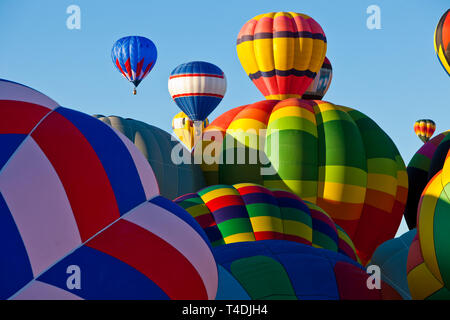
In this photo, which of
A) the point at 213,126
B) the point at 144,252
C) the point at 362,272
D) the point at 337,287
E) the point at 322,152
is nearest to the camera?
the point at 144,252

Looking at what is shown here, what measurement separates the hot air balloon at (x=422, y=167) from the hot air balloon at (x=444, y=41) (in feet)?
4.95

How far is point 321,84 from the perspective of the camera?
56.5ft

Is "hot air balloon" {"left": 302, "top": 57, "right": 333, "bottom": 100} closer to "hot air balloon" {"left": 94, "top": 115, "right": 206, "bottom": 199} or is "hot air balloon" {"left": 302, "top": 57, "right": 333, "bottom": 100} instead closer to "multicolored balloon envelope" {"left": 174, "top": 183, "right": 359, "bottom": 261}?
"hot air balloon" {"left": 94, "top": 115, "right": 206, "bottom": 199}

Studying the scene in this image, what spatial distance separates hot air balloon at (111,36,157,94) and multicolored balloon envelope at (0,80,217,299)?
17.8m

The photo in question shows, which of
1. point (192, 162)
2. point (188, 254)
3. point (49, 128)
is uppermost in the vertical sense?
point (49, 128)

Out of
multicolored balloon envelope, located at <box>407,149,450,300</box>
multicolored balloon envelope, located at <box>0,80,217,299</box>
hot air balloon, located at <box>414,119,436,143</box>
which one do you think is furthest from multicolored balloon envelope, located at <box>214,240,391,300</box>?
hot air balloon, located at <box>414,119,436,143</box>

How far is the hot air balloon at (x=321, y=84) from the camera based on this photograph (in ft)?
56.1

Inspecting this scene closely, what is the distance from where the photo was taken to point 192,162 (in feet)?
37.4

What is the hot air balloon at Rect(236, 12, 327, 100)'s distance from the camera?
1300cm

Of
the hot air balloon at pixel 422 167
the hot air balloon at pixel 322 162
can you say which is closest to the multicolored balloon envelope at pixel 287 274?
the hot air balloon at pixel 322 162

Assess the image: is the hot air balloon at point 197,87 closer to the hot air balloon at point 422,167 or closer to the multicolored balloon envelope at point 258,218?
the hot air balloon at point 422,167
